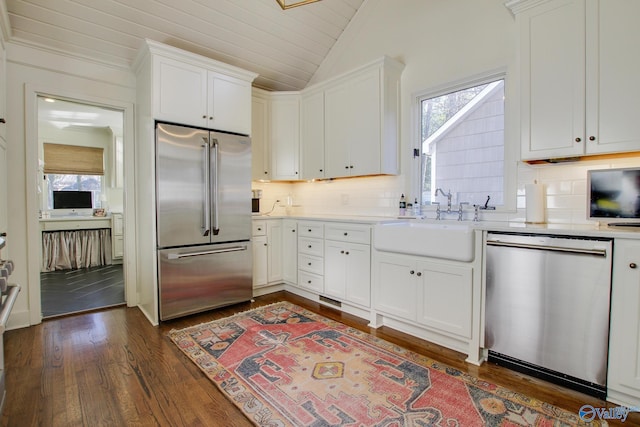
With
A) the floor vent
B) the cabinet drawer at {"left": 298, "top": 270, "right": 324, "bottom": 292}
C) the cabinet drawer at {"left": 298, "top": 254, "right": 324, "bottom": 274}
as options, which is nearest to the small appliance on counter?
the cabinet drawer at {"left": 298, "top": 254, "right": 324, "bottom": 274}

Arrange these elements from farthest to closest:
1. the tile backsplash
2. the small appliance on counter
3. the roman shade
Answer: the roman shade, the small appliance on counter, the tile backsplash

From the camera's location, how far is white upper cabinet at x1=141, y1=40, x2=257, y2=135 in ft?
9.39

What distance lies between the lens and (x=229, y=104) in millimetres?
3301

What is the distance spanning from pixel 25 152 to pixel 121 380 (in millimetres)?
2333

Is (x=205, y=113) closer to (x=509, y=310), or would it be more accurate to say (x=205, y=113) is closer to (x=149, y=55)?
(x=149, y=55)

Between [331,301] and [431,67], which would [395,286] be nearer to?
[331,301]

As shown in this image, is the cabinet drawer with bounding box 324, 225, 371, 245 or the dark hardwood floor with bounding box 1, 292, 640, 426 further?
the cabinet drawer with bounding box 324, 225, 371, 245

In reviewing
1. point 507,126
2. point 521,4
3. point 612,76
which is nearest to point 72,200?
point 507,126

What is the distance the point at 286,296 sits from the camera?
375cm

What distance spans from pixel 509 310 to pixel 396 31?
293cm

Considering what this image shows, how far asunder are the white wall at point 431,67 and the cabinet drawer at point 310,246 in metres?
0.64

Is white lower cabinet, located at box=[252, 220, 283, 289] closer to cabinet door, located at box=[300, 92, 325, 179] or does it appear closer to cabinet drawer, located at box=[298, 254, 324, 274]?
cabinet drawer, located at box=[298, 254, 324, 274]

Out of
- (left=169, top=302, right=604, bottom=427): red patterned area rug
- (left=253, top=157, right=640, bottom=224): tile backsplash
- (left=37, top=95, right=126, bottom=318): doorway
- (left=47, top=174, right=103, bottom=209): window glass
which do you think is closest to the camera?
(left=169, top=302, right=604, bottom=427): red patterned area rug

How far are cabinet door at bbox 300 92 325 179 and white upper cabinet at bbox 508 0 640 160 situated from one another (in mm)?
2065
